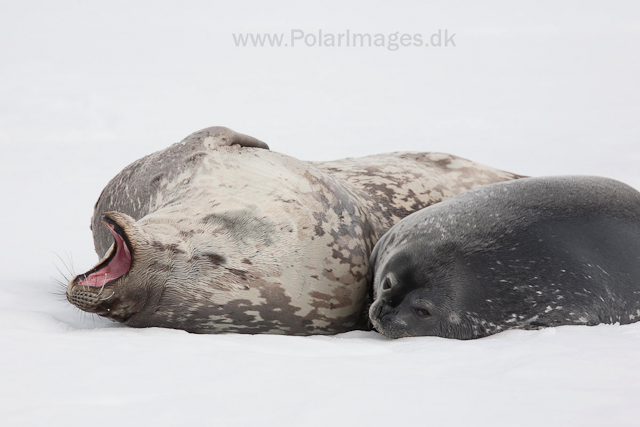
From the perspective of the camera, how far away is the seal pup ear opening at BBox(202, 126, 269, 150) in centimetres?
285

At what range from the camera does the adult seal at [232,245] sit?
6.87 feet

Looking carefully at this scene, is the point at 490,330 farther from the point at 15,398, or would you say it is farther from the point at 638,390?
the point at 15,398

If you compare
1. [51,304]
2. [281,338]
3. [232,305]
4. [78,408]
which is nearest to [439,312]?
[281,338]

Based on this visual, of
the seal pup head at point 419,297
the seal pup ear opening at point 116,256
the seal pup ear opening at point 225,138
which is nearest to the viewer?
the seal pup ear opening at point 116,256

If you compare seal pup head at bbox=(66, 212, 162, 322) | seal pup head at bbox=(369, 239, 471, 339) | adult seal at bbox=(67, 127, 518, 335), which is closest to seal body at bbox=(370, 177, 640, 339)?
seal pup head at bbox=(369, 239, 471, 339)

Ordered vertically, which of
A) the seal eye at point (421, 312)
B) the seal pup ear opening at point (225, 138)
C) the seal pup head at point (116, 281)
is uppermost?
the seal pup ear opening at point (225, 138)

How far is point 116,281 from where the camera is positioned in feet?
6.77

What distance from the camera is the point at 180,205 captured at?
7.95 feet

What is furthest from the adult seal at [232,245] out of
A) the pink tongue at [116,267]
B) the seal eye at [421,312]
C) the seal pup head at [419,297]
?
the seal eye at [421,312]

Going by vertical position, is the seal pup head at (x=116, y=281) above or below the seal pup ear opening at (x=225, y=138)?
below

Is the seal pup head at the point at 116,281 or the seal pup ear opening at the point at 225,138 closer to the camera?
the seal pup head at the point at 116,281

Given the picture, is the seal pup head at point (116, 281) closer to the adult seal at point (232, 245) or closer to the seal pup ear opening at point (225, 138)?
the adult seal at point (232, 245)

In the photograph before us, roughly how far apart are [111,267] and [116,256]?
4 cm

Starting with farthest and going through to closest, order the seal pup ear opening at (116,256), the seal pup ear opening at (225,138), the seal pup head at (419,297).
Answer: the seal pup ear opening at (225,138)
the seal pup head at (419,297)
the seal pup ear opening at (116,256)
